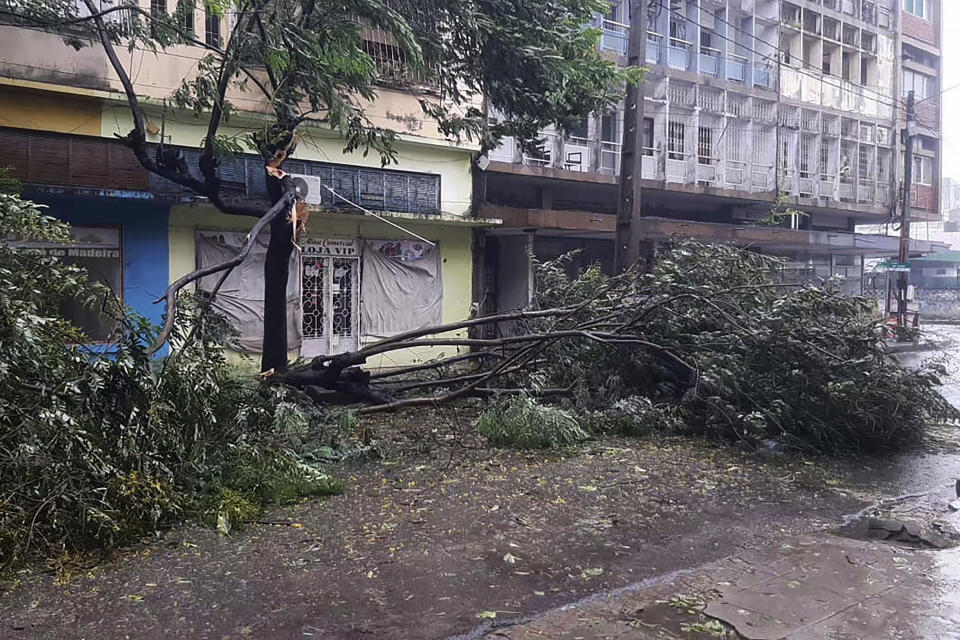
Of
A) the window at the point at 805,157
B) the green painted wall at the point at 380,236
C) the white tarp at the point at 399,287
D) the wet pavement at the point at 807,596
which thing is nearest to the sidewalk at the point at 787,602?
the wet pavement at the point at 807,596

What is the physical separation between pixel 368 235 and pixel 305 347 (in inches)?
96.0

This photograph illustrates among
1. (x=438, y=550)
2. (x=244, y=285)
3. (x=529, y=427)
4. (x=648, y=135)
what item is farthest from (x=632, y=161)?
(x=648, y=135)

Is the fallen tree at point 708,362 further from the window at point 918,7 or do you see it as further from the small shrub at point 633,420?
the window at point 918,7

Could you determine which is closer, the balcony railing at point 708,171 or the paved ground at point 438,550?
the paved ground at point 438,550

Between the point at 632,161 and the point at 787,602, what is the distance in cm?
796

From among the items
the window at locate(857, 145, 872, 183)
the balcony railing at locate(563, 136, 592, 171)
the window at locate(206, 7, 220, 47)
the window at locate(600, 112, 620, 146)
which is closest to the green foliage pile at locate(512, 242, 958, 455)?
the window at locate(206, 7, 220, 47)

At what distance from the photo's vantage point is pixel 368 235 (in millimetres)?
14266

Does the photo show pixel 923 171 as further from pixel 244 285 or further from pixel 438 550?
pixel 438 550

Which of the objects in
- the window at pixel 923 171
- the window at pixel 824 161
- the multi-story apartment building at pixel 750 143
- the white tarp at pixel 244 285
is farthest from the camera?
the window at pixel 923 171

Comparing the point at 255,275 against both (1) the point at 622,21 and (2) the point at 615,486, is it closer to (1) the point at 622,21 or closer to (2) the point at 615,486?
(2) the point at 615,486

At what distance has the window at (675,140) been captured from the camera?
799 inches

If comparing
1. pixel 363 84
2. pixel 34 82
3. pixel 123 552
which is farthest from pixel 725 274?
pixel 34 82

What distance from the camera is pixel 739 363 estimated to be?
26.0 ft

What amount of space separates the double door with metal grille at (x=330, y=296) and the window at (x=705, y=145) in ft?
37.3
